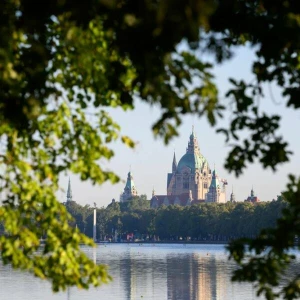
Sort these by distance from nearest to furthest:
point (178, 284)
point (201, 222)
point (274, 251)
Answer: point (274, 251)
point (178, 284)
point (201, 222)

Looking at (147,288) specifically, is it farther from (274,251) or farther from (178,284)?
(274,251)

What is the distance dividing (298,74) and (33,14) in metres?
3.05

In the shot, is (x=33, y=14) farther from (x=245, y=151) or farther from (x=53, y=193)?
(x=245, y=151)

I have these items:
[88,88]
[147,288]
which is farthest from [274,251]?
[147,288]

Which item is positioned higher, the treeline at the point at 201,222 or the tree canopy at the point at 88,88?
the treeline at the point at 201,222

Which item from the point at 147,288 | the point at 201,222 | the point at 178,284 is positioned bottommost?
the point at 147,288

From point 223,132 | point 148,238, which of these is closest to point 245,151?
point 223,132

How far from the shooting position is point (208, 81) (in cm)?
605

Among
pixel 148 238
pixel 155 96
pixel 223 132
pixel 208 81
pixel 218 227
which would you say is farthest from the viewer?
pixel 148 238

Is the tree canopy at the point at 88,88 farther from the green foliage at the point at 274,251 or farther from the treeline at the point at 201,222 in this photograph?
the treeline at the point at 201,222

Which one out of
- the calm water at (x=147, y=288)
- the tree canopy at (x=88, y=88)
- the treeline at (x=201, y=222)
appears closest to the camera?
the tree canopy at (x=88, y=88)

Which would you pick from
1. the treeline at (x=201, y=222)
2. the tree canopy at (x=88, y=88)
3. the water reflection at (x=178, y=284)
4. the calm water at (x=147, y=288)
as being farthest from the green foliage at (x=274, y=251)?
the treeline at (x=201, y=222)

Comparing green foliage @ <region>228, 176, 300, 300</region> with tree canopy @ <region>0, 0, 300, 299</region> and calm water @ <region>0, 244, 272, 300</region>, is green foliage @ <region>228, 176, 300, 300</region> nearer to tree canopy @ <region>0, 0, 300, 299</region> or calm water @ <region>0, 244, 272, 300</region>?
tree canopy @ <region>0, 0, 300, 299</region>

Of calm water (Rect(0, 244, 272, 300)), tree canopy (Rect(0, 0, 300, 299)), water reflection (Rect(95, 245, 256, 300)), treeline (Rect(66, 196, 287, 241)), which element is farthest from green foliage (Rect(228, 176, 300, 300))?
treeline (Rect(66, 196, 287, 241))
